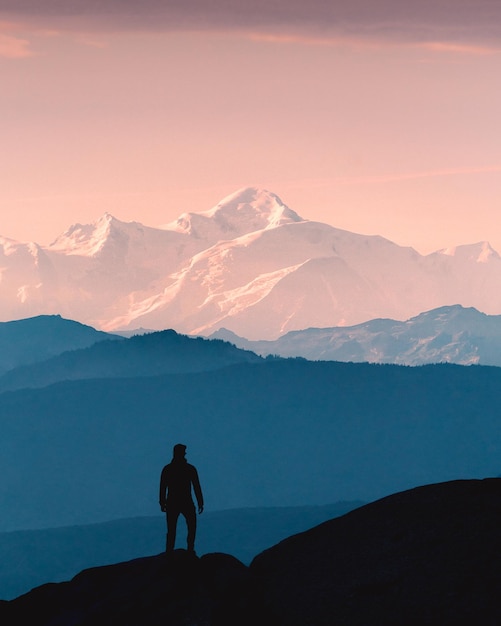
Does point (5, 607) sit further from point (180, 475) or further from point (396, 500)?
point (396, 500)

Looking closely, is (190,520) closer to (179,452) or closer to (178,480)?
(178,480)

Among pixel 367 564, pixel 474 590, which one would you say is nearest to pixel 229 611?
pixel 367 564

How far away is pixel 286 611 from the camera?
1364 inches

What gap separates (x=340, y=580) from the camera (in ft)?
117

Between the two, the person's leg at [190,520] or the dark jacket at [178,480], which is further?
the person's leg at [190,520]

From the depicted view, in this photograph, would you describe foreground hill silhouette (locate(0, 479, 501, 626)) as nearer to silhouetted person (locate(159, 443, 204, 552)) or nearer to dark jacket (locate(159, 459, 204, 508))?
silhouetted person (locate(159, 443, 204, 552))

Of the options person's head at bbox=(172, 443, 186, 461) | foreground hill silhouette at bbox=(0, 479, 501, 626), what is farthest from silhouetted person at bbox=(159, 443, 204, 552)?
foreground hill silhouette at bbox=(0, 479, 501, 626)

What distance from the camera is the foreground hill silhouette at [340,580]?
33.0m

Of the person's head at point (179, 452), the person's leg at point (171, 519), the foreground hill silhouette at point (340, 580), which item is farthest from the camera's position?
the person's leg at point (171, 519)

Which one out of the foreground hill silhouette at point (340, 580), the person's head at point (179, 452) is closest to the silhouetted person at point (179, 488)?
the person's head at point (179, 452)

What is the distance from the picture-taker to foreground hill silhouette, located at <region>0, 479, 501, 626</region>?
33.0 meters

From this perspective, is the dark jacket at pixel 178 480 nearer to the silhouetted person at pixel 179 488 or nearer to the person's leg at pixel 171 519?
the silhouetted person at pixel 179 488

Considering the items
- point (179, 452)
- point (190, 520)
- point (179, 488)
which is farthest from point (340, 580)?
point (179, 452)

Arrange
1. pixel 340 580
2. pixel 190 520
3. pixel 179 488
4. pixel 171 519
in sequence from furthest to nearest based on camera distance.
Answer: pixel 190 520, pixel 171 519, pixel 179 488, pixel 340 580
